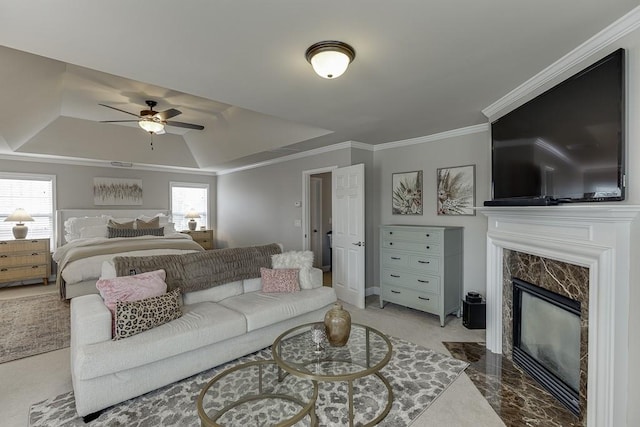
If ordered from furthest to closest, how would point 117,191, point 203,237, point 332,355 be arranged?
1. point 203,237
2. point 117,191
3. point 332,355

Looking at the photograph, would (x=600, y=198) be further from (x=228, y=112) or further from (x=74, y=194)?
(x=74, y=194)

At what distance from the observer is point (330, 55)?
195 centimetres

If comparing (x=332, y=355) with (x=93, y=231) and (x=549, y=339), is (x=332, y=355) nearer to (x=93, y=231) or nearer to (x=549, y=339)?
(x=549, y=339)

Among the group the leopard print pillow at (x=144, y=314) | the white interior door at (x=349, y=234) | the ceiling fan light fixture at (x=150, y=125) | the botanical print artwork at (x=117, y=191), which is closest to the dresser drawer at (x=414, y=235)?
the white interior door at (x=349, y=234)

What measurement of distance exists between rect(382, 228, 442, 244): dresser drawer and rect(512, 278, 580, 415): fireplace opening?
1.01 meters

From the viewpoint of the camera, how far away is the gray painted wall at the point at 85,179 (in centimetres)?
560

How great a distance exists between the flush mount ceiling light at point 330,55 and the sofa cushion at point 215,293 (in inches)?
93.5

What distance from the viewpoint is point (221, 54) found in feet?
6.83

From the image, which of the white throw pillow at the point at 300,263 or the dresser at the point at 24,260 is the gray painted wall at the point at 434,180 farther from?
the dresser at the point at 24,260

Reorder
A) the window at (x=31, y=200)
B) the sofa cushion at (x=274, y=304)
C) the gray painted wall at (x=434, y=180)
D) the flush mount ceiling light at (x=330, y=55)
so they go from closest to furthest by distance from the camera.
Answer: the flush mount ceiling light at (x=330, y=55)
the sofa cushion at (x=274, y=304)
the gray painted wall at (x=434, y=180)
the window at (x=31, y=200)

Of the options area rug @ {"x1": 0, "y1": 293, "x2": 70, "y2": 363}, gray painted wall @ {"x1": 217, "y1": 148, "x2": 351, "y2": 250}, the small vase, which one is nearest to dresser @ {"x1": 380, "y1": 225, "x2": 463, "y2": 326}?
gray painted wall @ {"x1": 217, "y1": 148, "x2": 351, "y2": 250}

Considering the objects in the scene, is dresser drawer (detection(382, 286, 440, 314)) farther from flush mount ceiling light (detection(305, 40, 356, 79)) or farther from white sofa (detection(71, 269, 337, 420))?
flush mount ceiling light (detection(305, 40, 356, 79))

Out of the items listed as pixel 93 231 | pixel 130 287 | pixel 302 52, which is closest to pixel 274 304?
pixel 130 287

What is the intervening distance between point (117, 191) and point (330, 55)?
20.7 feet
